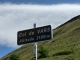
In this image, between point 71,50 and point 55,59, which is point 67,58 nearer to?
point 55,59

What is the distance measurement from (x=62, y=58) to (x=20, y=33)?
6221cm

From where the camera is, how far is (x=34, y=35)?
Answer: 15641 mm

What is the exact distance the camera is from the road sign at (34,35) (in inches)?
594

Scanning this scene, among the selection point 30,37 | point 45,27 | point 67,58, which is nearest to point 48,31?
point 45,27

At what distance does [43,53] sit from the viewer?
90.6m

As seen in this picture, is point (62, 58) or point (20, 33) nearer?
point (20, 33)

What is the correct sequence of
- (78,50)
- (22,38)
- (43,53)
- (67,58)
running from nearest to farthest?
1. (22,38)
2. (67,58)
3. (78,50)
4. (43,53)

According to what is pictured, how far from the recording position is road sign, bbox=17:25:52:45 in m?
15.1

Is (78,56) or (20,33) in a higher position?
(20,33)

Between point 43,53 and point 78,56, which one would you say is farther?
point 43,53

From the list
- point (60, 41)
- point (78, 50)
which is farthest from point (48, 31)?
point (60, 41)

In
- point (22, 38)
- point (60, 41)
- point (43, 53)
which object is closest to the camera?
point (22, 38)

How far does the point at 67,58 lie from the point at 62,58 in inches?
63.3

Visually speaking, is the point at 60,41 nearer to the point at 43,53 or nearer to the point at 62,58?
the point at 43,53
